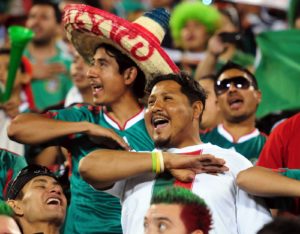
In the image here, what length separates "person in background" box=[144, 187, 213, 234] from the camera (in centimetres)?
533

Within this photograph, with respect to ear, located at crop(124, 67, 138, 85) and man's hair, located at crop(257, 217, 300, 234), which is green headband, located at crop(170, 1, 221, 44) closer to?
ear, located at crop(124, 67, 138, 85)

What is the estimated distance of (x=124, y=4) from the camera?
1357 cm

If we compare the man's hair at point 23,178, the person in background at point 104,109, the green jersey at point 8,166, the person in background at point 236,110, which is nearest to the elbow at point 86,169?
the person in background at point 104,109

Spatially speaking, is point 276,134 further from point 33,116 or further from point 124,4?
point 124,4

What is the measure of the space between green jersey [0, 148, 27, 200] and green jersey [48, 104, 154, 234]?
0.56 meters

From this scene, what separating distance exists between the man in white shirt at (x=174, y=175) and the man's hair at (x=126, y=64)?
911 millimetres

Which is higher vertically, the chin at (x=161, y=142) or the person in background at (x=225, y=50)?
the person in background at (x=225, y=50)

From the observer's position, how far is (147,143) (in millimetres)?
7082

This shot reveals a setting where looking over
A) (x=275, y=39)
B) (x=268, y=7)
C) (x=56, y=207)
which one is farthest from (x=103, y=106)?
(x=268, y=7)

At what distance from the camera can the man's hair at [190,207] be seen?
5336 millimetres

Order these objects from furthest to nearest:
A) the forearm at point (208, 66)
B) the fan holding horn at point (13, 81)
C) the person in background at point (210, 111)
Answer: the forearm at point (208, 66) → the person in background at point (210, 111) → the fan holding horn at point (13, 81)

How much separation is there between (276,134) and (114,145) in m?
0.95

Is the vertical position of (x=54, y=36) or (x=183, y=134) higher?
(x=54, y=36)

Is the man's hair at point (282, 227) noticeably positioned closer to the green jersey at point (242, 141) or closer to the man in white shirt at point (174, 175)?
the man in white shirt at point (174, 175)
